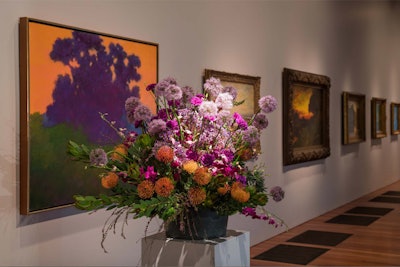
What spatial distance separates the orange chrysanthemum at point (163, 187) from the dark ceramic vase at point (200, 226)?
194 mm

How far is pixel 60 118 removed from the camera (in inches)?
155

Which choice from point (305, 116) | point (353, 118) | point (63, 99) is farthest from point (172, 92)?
point (353, 118)

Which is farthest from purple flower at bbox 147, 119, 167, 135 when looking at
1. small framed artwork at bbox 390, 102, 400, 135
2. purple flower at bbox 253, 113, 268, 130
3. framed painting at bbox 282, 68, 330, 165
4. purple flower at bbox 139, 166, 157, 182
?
small framed artwork at bbox 390, 102, 400, 135

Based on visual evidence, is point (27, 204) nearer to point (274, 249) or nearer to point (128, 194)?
point (128, 194)

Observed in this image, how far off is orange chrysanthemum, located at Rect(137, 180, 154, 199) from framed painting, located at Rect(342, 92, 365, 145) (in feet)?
27.0

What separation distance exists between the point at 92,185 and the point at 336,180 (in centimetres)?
625

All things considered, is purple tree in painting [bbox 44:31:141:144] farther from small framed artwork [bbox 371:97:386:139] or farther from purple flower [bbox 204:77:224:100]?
small framed artwork [bbox 371:97:386:139]

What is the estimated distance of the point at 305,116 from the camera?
8.23 metres

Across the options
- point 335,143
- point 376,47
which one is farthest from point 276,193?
point 376,47

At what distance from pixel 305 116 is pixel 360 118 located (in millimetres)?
3088

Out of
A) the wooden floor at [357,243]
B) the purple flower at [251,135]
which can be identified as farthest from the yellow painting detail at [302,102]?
the purple flower at [251,135]

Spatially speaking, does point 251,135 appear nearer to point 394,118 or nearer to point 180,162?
point 180,162

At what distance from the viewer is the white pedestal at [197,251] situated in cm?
220

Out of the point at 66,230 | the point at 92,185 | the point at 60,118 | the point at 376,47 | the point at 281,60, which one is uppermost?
the point at 376,47
